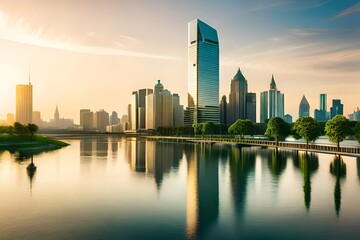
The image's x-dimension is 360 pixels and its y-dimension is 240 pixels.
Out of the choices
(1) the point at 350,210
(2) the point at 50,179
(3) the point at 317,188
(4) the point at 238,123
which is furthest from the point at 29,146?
(1) the point at 350,210

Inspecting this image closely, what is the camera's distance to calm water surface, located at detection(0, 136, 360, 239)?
1231 inches

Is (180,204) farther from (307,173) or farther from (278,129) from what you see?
(278,129)

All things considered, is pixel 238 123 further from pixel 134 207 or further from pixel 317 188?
pixel 134 207

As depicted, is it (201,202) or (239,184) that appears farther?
(239,184)

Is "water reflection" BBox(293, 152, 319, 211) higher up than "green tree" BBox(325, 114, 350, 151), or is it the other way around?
"green tree" BBox(325, 114, 350, 151)

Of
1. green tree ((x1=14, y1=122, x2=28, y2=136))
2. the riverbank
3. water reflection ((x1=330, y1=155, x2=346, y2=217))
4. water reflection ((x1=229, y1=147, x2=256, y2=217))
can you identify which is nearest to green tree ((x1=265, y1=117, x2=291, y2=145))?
water reflection ((x1=330, y1=155, x2=346, y2=217))

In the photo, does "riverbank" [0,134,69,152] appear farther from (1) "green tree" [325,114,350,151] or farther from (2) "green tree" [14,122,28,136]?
(1) "green tree" [325,114,350,151]

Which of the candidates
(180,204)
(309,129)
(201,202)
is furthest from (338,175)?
(309,129)

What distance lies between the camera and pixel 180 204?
4209 centimetres

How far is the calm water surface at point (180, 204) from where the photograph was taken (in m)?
31.3

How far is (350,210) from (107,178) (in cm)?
4232

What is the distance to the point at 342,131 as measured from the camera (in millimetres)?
100438

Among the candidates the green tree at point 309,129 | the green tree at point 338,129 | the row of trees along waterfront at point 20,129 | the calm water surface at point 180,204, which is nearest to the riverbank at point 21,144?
the row of trees along waterfront at point 20,129

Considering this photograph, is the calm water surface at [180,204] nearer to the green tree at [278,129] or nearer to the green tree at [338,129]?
the green tree at [338,129]
